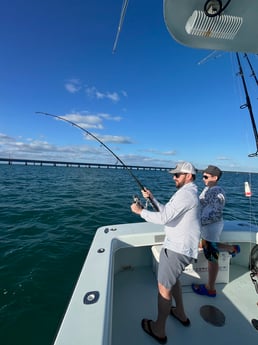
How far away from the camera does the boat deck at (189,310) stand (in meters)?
2.04

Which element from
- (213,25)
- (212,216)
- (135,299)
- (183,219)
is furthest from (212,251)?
(213,25)

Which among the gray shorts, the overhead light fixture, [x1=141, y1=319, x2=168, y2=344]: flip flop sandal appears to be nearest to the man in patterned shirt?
the gray shorts

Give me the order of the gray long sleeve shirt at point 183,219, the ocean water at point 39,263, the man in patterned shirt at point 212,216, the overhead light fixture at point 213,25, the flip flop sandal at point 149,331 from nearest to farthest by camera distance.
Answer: the overhead light fixture at point 213,25, the gray long sleeve shirt at point 183,219, the flip flop sandal at point 149,331, the man in patterned shirt at point 212,216, the ocean water at point 39,263

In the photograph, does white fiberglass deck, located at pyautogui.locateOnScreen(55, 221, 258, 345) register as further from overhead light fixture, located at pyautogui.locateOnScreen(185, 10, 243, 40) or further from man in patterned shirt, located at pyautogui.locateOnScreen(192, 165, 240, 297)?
overhead light fixture, located at pyautogui.locateOnScreen(185, 10, 243, 40)

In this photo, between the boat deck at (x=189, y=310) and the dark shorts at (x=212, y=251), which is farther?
the dark shorts at (x=212, y=251)

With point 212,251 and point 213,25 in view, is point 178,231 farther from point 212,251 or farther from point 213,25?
point 213,25

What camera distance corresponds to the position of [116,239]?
2.76 meters

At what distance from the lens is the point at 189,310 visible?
2.40 meters

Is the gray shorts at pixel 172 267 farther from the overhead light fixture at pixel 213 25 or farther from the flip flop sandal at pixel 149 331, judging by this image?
the overhead light fixture at pixel 213 25

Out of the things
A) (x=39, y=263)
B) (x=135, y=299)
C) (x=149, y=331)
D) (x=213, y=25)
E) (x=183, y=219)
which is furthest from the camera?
(x=39, y=263)

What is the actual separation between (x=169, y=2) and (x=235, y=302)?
3.31 meters

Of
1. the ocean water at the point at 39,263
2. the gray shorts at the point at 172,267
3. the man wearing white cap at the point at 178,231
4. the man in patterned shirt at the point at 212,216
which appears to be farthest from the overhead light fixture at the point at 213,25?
the ocean water at the point at 39,263

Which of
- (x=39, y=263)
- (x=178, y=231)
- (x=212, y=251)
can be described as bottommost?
(x=39, y=263)

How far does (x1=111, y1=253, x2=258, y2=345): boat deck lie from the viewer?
2039 mm
